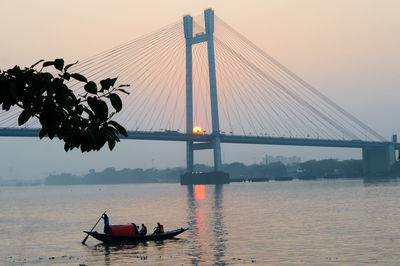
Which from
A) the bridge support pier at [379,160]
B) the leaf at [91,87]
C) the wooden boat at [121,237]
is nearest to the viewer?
the leaf at [91,87]

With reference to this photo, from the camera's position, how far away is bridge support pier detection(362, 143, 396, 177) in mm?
174125

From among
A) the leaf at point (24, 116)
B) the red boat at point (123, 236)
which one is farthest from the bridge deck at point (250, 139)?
the leaf at point (24, 116)

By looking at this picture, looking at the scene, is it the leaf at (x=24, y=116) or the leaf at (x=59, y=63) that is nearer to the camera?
the leaf at (x=59, y=63)

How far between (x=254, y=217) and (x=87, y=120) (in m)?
51.0

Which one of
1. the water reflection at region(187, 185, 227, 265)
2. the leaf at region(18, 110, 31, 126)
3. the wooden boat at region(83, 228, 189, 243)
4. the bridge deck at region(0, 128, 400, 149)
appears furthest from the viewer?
the bridge deck at region(0, 128, 400, 149)

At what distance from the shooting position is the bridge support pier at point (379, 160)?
174125 mm

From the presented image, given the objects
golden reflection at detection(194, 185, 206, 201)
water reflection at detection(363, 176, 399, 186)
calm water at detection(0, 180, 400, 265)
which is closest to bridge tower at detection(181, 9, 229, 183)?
golden reflection at detection(194, 185, 206, 201)

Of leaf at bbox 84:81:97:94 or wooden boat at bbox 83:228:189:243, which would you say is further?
wooden boat at bbox 83:228:189:243

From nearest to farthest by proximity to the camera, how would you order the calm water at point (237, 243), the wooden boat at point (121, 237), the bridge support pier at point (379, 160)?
the calm water at point (237, 243)
the wooden boat at point (121, 237)
the bridge support pier at point (379, 160)

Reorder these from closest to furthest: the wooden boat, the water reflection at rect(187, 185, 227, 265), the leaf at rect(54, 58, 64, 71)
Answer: the leaf at rect(54, 58, 64, 71) < the water reflection at rect(187, 185, 227, 265) < the wooden boat

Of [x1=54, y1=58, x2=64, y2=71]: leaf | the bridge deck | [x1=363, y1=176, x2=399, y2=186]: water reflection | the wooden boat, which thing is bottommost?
the wooden boat

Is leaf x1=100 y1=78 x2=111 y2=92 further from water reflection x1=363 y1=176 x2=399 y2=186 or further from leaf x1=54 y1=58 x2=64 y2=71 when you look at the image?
water reflection x1=363 y1=176 x2=399 y2=186

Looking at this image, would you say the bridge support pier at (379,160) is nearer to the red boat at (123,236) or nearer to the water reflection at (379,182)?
the water reflection at (379,182)

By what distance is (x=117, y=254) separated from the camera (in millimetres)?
32906
